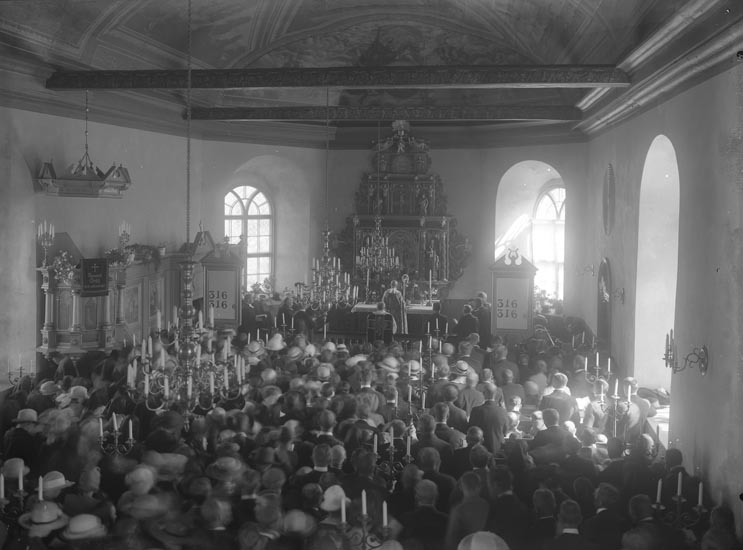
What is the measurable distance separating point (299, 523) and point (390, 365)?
20.4 feet

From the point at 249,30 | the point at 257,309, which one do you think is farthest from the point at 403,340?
the point at 249,30

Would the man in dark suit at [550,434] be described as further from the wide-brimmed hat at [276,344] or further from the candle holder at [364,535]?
the wide-brimmed hat at [276,344]

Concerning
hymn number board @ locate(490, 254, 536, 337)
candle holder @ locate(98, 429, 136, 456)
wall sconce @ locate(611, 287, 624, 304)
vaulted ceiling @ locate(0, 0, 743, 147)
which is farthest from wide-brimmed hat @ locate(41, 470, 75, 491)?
wall sconce @ locate(611, 287, 624, 304)

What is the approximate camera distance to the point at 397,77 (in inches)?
510

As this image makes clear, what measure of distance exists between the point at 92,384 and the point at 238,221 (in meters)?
12.3

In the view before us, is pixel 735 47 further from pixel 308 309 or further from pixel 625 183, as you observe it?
pixel 308 309

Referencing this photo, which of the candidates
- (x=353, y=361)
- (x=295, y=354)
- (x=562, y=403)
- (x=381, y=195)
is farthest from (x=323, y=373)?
(x=381, y=195)

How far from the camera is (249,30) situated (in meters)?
19.0

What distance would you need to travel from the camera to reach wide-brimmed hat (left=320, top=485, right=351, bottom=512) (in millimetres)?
7578

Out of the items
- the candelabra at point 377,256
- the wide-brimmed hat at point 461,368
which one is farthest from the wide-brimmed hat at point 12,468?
the candelabra at point 377,256

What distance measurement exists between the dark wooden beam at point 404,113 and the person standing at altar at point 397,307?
4.39 metres

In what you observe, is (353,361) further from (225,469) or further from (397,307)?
(397,307)

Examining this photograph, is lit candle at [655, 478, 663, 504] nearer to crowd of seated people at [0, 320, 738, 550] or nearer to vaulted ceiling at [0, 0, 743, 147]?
crowd of seated people at [0, 320, 738, 550]

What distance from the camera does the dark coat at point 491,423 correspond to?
33.8 feet
